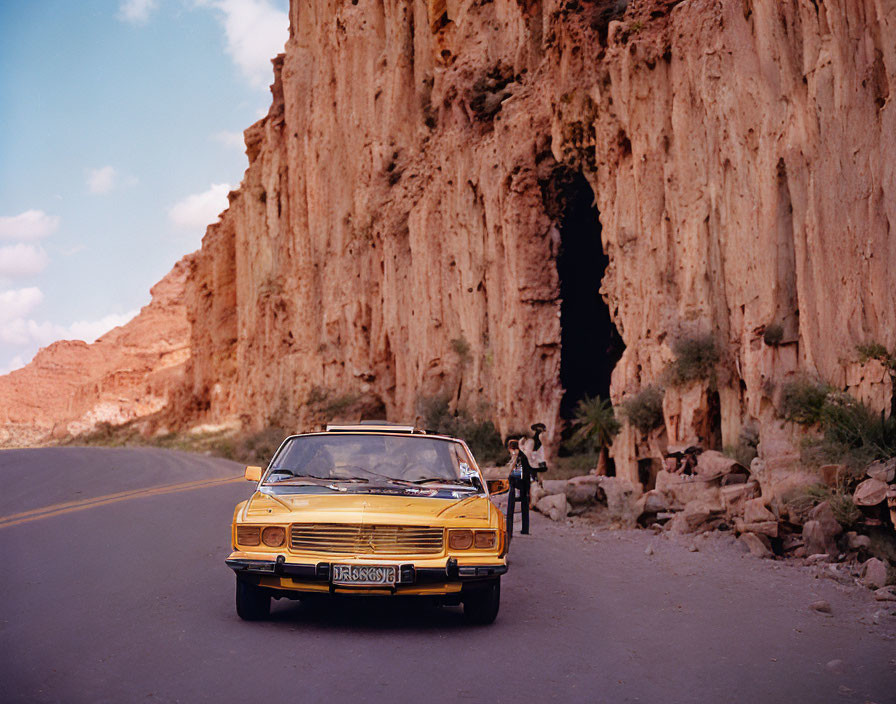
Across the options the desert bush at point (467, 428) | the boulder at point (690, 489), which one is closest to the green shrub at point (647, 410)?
the boulder at point (690, 489)

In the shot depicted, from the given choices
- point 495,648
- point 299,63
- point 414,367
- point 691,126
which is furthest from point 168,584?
point 299,63

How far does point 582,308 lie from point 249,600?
24832mm

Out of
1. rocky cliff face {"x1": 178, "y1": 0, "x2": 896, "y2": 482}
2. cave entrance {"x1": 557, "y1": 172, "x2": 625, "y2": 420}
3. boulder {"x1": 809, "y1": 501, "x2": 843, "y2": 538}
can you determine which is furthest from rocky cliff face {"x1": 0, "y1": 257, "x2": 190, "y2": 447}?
boulder {"x1": 809, "y1": 501, "x2": 843, "y2": 538}

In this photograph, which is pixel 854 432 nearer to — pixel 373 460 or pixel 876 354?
pixel 876 354

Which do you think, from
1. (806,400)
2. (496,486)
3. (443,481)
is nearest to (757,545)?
(806,400)

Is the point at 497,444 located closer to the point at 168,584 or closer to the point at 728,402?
the point at 728,402

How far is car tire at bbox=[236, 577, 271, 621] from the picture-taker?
677cm

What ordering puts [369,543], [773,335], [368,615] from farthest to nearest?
[773,335], [368,615], [369,543]

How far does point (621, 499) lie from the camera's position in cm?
1652

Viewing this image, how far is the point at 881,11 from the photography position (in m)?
13.5

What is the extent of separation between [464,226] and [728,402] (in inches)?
657

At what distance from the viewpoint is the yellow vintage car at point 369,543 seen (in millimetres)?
6445

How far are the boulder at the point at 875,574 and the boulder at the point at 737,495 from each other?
3.86 metres

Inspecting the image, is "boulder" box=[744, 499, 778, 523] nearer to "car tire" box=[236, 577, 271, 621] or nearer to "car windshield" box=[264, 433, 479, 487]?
"car windshield" box=[264, 433, 479, 487]
